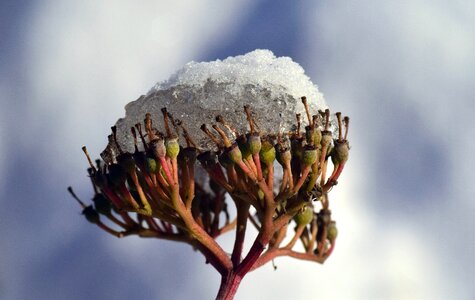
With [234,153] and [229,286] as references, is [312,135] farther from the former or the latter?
[229,286]

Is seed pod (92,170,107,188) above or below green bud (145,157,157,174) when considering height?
below

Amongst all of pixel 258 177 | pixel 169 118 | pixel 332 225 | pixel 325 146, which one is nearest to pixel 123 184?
pixel 169 118

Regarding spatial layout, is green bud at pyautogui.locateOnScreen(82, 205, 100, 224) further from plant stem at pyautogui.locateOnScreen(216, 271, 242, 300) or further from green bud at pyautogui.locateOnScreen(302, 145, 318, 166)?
green bud at pyautogui.locateOnScreen(302, 145, 318, 166)

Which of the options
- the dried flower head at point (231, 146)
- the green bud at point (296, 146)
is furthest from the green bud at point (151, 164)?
the green bud at point (296, 146)

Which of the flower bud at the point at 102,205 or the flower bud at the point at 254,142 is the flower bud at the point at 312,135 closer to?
the flower bud at the point at 254,142

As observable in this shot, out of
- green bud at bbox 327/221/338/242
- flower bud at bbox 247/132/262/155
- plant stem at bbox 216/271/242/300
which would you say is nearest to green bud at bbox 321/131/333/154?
flower bud at bbox 247/132/262/155

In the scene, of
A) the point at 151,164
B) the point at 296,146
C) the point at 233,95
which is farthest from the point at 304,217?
the point at 151,164

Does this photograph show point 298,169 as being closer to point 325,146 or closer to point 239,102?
point 325,146
